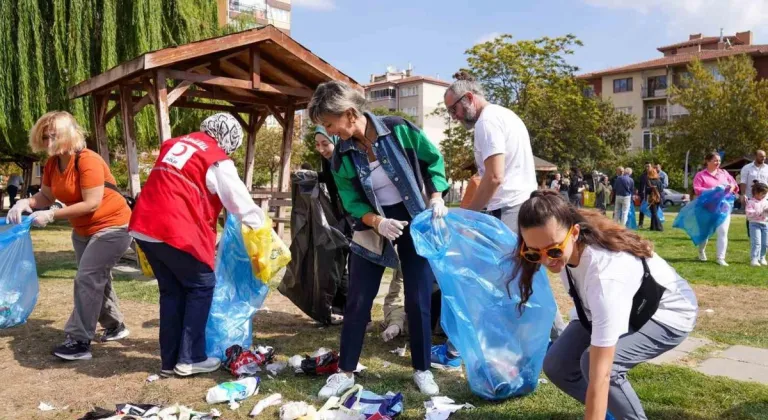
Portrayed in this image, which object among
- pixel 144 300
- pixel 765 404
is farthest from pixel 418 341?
pixel 144 300

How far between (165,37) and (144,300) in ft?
25.3

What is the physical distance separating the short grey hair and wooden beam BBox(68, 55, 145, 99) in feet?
14.1

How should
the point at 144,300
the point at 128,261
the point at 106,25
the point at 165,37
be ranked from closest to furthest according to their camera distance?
1. the point at 144,300
2. the point at 128,261
3. the point at 106,25
4. the point at 165,37

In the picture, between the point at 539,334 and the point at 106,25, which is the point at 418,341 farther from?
the point at 106,25

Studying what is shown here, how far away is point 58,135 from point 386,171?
6.78ft

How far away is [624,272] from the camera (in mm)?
2135

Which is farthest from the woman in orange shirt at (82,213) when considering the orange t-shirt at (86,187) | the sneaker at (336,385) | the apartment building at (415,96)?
the apartment building at (415,96)

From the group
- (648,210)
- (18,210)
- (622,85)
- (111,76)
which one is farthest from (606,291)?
(622,85)

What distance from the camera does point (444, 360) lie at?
3545 millimetres

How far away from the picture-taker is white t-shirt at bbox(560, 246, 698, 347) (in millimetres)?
2041

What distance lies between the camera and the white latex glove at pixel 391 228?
2979 millimetres

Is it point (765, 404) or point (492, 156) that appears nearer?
point (765, 404)

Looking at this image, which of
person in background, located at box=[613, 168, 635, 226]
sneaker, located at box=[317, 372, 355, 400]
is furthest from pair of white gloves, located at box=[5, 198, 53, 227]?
person in background, located at box=[613, 168, 635, 226]

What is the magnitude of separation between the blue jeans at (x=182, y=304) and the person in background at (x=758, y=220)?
709 cm
